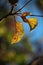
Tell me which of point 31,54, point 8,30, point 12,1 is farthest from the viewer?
point 31,54

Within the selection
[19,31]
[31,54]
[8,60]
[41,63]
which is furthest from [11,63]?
[19,31]

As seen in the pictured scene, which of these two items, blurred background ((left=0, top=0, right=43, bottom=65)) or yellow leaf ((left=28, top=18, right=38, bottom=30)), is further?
blurred background ((left=0, top=0, right=43, bottom=65))

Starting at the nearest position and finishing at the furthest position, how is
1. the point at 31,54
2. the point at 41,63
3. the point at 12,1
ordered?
1. the point at 12,1
2. the point at 41,63
3. the point at 31,54

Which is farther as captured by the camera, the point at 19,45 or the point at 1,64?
the point at 19,45

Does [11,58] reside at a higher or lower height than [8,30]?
lower

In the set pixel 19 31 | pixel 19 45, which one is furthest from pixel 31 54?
pixel 19 31

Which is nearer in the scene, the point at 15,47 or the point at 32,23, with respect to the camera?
the point at 32,23

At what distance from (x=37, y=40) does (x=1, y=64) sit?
820 millimetres

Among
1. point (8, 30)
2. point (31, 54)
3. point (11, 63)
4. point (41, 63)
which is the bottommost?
point (31, 54)

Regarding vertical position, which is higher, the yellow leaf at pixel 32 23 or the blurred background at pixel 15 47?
the yellow leaf at pixel 32 23

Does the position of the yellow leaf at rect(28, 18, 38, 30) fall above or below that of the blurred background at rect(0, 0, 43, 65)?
above

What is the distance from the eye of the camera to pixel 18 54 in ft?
7.86

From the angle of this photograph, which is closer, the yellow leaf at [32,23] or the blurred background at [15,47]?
the yellow leaf at [32,23]

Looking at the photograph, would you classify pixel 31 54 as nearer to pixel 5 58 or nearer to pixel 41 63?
pixel 5 58
